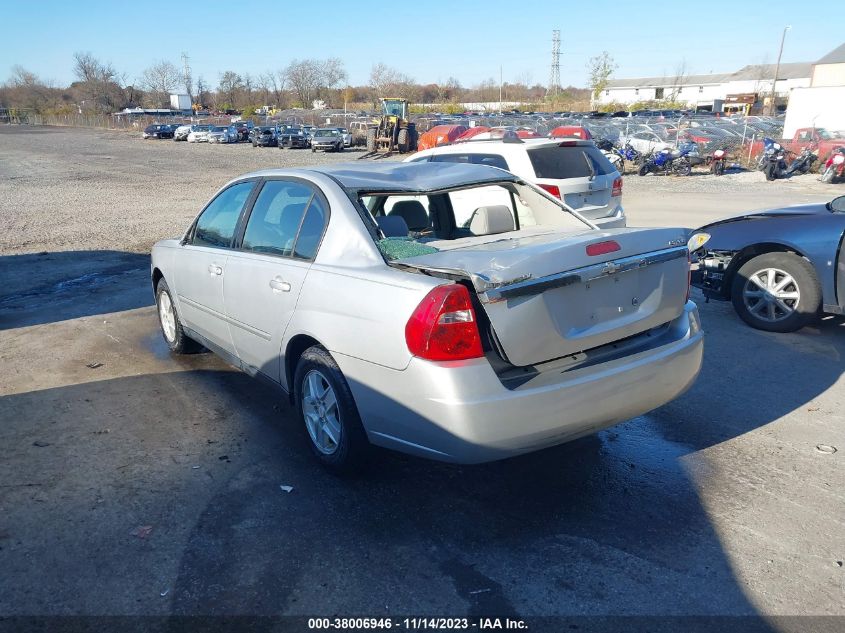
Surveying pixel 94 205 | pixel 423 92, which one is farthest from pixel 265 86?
pixel 94 205

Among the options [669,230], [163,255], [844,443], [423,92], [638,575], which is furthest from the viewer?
[423,92]

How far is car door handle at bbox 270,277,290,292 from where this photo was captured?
381cm

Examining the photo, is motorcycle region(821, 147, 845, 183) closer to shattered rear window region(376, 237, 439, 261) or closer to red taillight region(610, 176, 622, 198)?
red taillight region(610, 176, 622, 198)

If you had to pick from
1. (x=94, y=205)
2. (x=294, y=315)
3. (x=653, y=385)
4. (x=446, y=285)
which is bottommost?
(x=94, y=205)

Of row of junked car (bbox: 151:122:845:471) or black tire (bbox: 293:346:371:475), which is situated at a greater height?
row of junked car (bbox: 151:122:845:471)

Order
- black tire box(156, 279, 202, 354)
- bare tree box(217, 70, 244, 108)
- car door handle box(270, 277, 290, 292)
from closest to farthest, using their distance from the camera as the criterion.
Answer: car door handle box(270, 277, 290, 292) → black tire box(156, 279, 202, 354) → bare tree box(217, 70, 244, 108)

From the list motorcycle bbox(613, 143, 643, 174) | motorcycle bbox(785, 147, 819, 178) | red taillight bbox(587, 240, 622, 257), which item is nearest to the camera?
red taillight bbox(587, 240, 622, 257)

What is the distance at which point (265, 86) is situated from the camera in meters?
124

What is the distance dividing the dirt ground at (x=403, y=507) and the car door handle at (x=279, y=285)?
3.27 feet

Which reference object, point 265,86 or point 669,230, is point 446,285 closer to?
point 669,230

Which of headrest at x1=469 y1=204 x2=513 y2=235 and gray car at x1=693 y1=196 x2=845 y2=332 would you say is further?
gray car at x1=693 y1=196 x2=845 y2=332

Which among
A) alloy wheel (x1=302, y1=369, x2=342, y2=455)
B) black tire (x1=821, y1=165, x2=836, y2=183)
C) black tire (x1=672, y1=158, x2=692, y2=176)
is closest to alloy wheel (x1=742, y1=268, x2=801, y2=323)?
alloy wheel (x1=302, y1=369, x2=342, y2=455)

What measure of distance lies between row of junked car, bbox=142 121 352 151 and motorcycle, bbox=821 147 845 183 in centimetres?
2610

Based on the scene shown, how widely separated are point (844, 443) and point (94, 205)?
17812 millimetres
